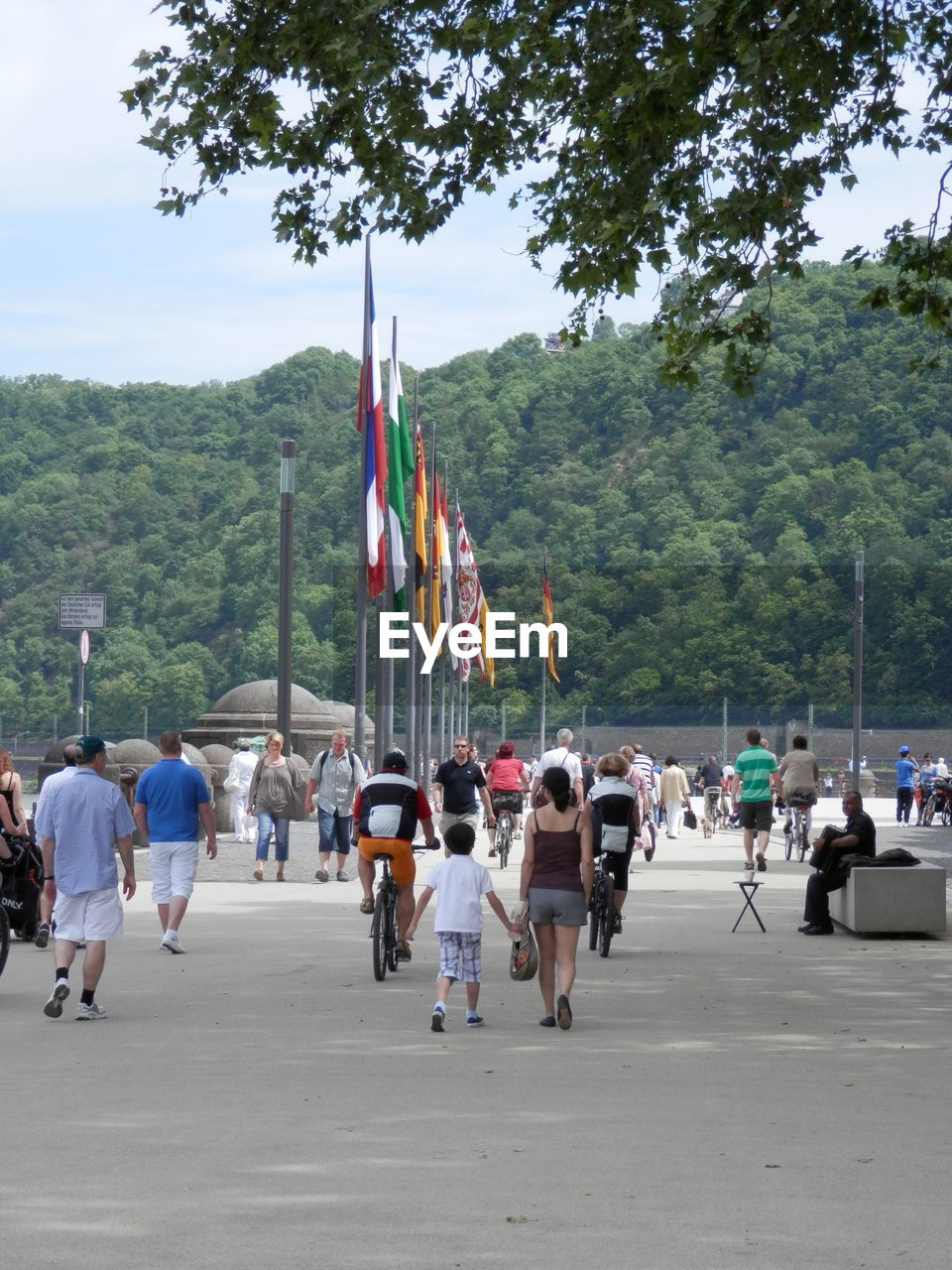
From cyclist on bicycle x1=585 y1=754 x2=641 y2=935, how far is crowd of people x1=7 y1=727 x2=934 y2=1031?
0.01 metres

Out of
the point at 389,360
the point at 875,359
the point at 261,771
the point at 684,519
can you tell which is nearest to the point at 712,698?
the point at 684,519

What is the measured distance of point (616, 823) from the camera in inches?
608

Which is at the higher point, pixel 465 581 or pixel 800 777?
pixel 465 581

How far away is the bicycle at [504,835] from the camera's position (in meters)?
26.0

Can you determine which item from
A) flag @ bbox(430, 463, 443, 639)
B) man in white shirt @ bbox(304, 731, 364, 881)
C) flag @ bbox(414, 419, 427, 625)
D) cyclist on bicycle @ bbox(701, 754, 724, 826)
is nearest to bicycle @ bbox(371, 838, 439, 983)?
man in white shirt @ bbox(304, 731, 364, 881)

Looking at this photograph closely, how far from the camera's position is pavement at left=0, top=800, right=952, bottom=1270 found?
576 cm

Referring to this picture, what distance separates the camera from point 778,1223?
5.96 meters

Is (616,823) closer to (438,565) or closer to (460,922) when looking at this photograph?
(460,922)

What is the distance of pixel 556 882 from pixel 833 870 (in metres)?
6.67

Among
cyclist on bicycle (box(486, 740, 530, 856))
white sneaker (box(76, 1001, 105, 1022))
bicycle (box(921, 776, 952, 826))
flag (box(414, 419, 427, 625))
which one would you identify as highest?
flag (box(414, 419, 427, 625))

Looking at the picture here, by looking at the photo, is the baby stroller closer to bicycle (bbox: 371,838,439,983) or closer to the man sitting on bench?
bicycle (bbox: 371,838,439,983)

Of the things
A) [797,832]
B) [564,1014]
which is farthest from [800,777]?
[564,1014]

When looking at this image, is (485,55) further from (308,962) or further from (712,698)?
(712,698)

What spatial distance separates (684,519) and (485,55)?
103139mm
